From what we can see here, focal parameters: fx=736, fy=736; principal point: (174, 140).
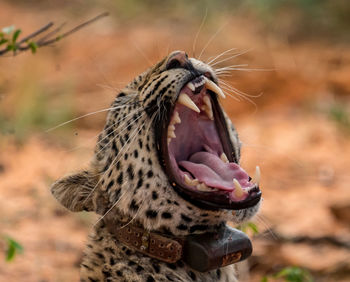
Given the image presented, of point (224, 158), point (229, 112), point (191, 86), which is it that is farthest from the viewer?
point (229, 112)

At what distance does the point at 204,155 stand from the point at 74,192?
2.44ft

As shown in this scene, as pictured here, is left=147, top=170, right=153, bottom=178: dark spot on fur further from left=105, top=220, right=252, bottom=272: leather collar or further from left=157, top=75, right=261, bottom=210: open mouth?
left=105, top=220, right=252, bottom=272: leather collar

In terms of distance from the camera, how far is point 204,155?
13.1ft

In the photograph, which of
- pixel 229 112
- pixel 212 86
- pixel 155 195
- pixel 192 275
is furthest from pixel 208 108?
pixel 229 112

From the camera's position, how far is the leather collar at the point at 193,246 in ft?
11.8

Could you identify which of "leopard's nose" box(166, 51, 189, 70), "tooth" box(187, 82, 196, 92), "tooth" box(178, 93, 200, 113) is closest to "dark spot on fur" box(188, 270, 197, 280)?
"tooth" box(178, 93, 200, 113)

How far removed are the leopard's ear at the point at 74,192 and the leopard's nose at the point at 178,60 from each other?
29.7 inches

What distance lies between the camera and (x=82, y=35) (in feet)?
44.5

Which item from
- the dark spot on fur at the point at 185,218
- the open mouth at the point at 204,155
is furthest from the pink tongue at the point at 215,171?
the dark spot on fur at the point at 185,218

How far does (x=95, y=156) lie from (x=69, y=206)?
1.02 feet

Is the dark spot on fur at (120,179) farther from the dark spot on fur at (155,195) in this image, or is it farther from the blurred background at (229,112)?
the blurred background at (229,112)

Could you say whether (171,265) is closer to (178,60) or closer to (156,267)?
(156,267)

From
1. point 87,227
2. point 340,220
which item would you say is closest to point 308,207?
point 340,220

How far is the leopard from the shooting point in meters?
3.68
